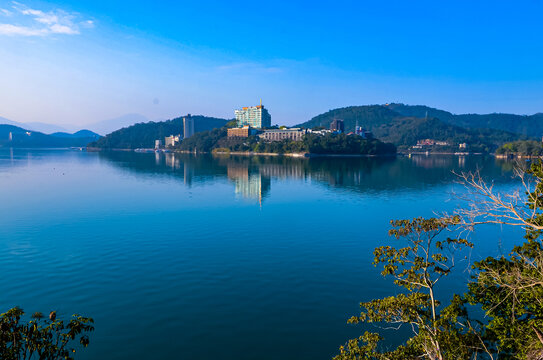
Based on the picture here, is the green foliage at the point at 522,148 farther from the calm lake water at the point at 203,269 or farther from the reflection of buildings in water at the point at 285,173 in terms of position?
the calm lake water at the point at 203,269

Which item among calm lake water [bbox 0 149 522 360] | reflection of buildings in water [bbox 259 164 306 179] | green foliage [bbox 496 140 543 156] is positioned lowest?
calm lake water [bbox 0 149 522 360]

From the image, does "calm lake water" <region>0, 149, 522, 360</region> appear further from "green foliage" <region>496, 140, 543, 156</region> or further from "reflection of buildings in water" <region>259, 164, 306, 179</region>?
"green foliage" <region>496, 140, 543, 156</region>

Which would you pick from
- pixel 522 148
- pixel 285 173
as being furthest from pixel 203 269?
pixel 522 148

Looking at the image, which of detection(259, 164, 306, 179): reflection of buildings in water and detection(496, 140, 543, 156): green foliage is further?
detection(496, 140, 543, 156): green foliage

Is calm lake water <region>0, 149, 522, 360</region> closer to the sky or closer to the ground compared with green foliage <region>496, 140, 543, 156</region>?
closer to the ground

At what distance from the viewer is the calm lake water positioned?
629 inches

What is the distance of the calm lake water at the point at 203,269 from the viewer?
16.0m

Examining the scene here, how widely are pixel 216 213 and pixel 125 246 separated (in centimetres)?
1499

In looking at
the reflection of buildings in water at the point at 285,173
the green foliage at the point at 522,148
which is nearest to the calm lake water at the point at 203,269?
the reflection of buildings in water at the point at 285,173

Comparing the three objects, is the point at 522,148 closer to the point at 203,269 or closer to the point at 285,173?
the point at 285,173

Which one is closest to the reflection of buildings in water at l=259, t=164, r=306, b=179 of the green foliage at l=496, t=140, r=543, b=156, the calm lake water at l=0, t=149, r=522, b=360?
the calm lake water at l=0, t=149, r=522, b=360

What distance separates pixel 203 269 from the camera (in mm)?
23859

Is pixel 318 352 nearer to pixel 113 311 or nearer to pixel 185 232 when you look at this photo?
pixel 113 311

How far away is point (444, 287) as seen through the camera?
21.5m
